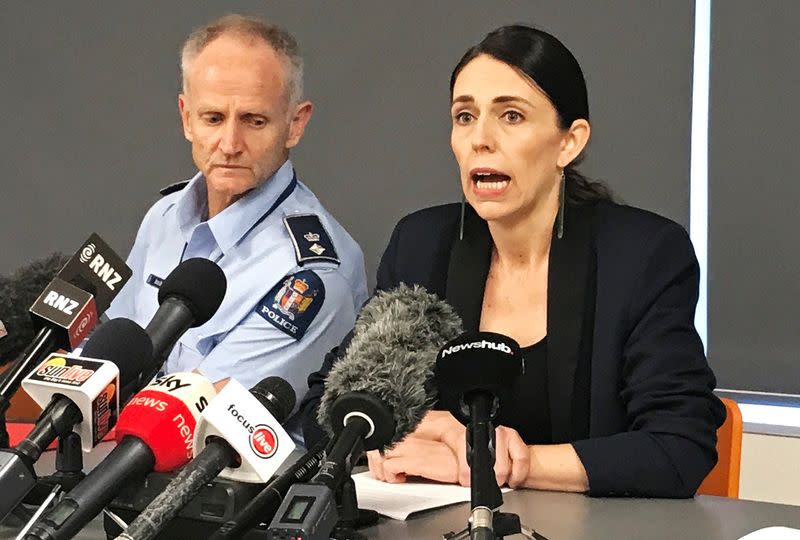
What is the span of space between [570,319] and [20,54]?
2.82 m

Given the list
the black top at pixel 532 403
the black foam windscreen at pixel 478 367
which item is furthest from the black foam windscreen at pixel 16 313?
the black top at pixel 532 403

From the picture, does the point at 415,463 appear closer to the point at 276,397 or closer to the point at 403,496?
the point at 403,496

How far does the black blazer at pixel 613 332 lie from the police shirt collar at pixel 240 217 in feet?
1.57

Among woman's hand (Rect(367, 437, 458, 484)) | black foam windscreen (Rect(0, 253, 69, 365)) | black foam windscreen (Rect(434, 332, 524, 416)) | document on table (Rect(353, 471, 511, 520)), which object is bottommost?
document on table (Rect(353, 471, 511, 520))

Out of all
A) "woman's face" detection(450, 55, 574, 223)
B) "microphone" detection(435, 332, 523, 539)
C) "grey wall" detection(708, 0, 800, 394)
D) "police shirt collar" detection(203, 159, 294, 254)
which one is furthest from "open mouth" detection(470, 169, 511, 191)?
"grey wall" detection(708, 0, 800, 394)

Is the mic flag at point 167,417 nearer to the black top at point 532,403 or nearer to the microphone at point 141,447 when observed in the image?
the microphone at point 141,447

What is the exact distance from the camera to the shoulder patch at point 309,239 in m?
2.75

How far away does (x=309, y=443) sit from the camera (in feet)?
7.34

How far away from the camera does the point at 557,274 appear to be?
89.6 inches

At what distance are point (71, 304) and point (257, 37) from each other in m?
1.52

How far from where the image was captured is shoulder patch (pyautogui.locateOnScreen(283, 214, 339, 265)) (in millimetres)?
2748

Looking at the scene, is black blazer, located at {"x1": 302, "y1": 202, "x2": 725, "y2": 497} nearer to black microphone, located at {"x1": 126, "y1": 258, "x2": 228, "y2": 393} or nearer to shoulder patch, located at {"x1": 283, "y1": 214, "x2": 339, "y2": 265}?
shoulder patch, located at {"x1": 283, "y1": 214, "x2": 339, "y2": 265}

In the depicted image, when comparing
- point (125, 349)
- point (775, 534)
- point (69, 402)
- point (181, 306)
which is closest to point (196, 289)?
point (181, 306)

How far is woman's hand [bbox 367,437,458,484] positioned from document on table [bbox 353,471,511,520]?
2 centimetres
